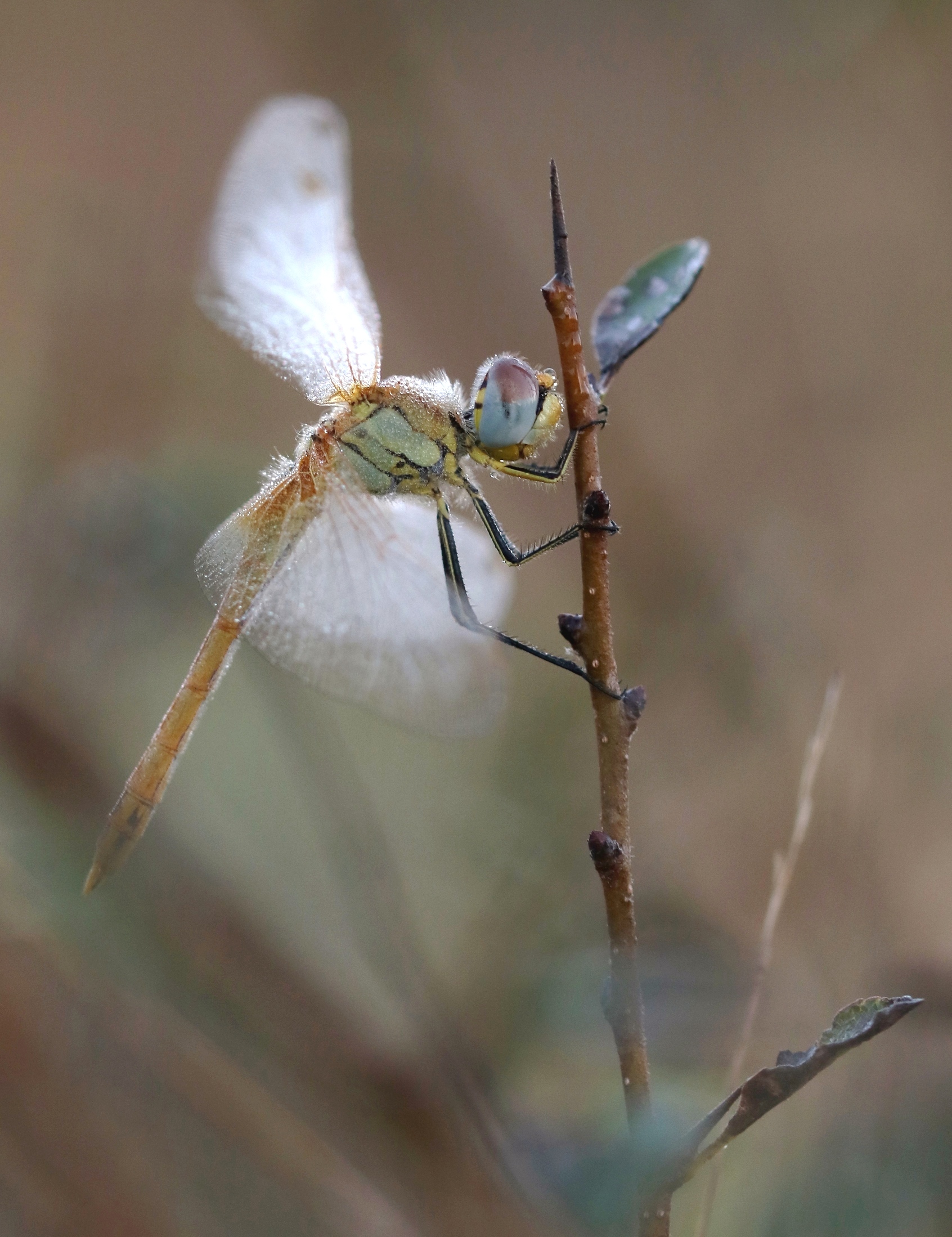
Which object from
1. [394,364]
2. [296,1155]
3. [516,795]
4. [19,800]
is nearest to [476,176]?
[394,364]

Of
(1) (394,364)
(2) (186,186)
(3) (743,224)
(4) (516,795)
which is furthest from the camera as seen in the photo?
(2) (186,186)

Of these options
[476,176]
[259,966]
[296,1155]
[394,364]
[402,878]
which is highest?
[476,176]

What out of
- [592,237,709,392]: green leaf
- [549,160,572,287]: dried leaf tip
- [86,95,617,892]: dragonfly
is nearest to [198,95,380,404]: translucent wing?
[86,95,617,892]: dragonfly

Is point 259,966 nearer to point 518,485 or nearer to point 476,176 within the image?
point 518,485

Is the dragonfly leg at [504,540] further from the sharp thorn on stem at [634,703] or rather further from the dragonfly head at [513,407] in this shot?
the sharp thorn on stem at [634,703]

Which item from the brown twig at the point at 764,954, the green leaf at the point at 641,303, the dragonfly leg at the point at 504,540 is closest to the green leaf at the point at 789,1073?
the brown twig at the point at 764,954

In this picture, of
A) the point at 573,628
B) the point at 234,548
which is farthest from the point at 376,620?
the point at 573,628
